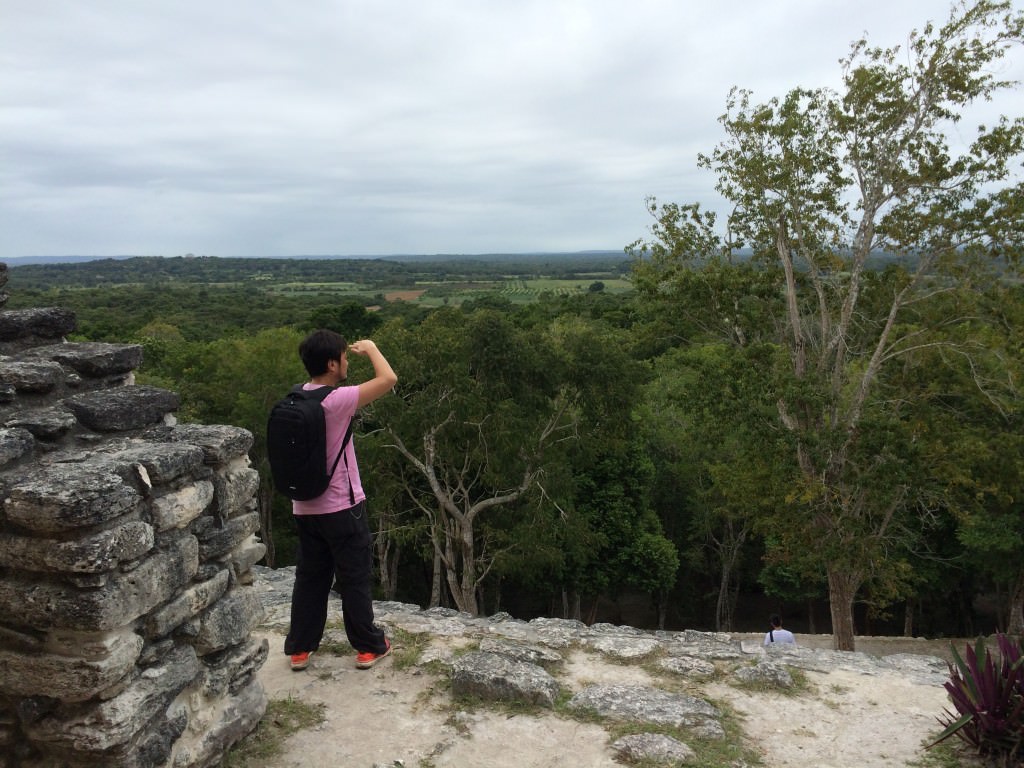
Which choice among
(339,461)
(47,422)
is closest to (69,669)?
(47,422)

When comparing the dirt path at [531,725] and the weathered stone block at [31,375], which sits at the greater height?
the weathered stone block at [31,375]

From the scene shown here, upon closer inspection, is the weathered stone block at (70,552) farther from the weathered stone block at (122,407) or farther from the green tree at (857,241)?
the green tree at (857,241)

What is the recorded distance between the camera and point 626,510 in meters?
19.8

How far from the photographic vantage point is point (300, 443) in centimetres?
379

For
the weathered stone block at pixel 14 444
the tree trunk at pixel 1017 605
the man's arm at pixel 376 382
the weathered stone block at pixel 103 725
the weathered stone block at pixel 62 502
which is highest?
the man's arm at pixel 376 382

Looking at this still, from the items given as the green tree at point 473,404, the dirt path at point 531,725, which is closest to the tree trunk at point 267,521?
the green tree at point 473,404

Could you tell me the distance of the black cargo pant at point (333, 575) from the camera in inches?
165

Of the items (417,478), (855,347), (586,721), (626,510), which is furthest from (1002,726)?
(626,510)

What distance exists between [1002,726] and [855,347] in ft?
33.9

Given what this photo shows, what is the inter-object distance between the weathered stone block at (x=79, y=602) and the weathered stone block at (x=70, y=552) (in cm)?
7

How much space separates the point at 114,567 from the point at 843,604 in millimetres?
12065

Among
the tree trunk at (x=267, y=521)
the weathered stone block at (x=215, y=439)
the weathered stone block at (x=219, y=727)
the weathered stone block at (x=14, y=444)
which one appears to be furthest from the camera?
the tree trunk at (x=267, y=521)

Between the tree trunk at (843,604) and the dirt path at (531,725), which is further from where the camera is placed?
the tree trunk at (843,604)

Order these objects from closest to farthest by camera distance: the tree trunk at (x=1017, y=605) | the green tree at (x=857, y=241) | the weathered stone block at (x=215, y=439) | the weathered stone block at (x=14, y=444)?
1. the weathered stone block at (x=14, y=444)
2. the weathered stone block at (x=215, y=439)
3. the green tree at (x=857, y=241)
4. the tree trunk at (x=1017, y=605)
